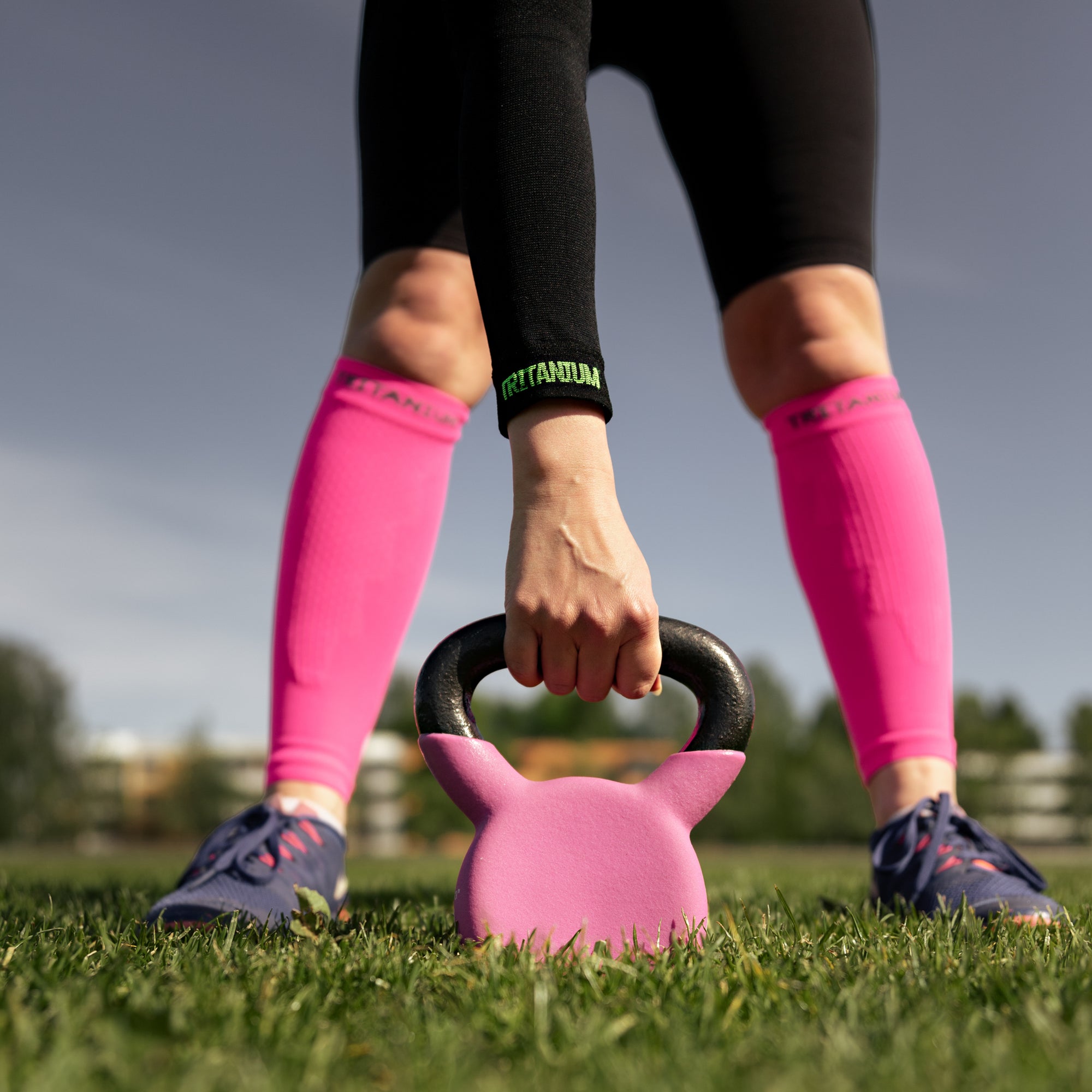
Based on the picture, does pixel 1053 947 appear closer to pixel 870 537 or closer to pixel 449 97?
pixel 870 537

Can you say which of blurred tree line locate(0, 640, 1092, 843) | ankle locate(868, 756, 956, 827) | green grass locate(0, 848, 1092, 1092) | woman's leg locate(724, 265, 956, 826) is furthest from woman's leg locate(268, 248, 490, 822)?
blurred tree line locate(0, 640, 1092, 843)

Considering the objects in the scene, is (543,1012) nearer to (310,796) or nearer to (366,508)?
(310,796)

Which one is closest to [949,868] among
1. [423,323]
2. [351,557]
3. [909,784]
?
[909,784]

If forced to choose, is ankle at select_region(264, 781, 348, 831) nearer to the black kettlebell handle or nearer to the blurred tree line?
the black kettlebell handle

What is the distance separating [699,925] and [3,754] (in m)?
44.6

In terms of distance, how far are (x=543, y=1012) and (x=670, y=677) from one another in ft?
2.22

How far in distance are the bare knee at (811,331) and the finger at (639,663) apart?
3.53ft

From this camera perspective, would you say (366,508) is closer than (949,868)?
No

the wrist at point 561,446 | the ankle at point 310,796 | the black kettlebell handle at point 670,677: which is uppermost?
the wrist at point 561,446

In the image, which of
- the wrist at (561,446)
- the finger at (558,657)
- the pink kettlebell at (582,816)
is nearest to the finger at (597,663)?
the finger at (558,657)

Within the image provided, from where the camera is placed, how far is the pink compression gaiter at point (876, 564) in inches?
84.0

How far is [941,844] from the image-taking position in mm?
1934

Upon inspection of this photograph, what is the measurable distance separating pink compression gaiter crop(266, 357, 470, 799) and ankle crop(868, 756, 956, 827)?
1.15 metres

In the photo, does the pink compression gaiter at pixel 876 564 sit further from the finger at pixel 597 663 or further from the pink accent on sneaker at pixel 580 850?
the finger at pixel 597 663
